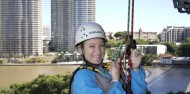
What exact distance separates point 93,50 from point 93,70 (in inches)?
1.9

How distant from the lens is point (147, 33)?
40906 millimetres

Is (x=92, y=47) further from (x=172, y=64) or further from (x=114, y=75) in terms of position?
(x=172, y=64)

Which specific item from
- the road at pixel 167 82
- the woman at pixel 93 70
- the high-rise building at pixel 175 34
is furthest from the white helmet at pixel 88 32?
the high-rise building at pixel 175 34

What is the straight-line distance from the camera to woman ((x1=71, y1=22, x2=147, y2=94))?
28.4 inches

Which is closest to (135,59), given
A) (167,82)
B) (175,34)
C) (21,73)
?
(167,82)

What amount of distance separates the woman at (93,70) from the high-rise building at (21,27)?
3011 cm

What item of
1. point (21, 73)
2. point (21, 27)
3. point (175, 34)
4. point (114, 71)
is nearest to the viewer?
point (114, 71)

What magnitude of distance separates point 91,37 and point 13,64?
1008 inches

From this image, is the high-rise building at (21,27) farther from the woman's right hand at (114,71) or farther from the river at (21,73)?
the woman's right hand at (114,71)

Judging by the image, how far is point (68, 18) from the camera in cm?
3183

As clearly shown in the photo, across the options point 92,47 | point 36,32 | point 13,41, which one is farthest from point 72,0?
point 92,47

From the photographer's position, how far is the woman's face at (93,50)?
2.58ft

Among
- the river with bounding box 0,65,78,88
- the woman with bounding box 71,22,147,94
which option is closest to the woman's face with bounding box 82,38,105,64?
the woman with bounding box 71,22,147,94

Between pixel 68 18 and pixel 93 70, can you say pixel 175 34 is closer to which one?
pixel 68 18
